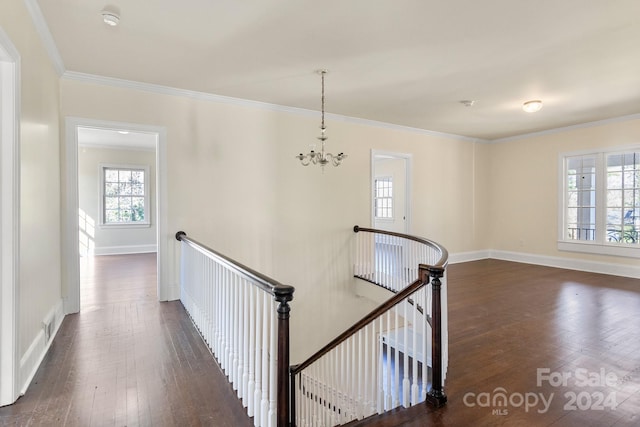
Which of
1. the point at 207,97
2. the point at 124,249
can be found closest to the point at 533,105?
the point at 207,97

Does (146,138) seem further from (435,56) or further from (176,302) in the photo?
(435,56)

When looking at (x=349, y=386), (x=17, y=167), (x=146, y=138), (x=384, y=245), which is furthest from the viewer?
(x=146, y=138)

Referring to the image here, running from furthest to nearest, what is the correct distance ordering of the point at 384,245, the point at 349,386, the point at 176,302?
the point at 384,245 → the point at 176,302 → the point at 349,386

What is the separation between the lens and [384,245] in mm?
5516

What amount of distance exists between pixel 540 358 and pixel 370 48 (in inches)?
128

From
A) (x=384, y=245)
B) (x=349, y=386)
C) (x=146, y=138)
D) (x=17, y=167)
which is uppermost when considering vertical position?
(x=146, y=138)

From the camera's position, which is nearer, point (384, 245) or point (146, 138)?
point (384, 245)

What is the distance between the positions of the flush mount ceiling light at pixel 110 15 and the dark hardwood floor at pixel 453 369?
2.80 metres

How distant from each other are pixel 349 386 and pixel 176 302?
274 cm

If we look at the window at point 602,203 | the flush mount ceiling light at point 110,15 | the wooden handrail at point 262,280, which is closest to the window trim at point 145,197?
the flush mount ceiling light at point 110,15

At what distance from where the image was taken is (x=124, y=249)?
8805 mm

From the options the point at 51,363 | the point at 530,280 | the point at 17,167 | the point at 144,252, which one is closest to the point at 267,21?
the point at 17,167

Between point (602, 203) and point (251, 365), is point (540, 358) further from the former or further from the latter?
point (602, 203)

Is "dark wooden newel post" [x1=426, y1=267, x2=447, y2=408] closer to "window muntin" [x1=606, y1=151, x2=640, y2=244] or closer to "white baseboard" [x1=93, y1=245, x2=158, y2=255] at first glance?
"window muntin" [x1=606, y1=151, x2=640, y2=244]
